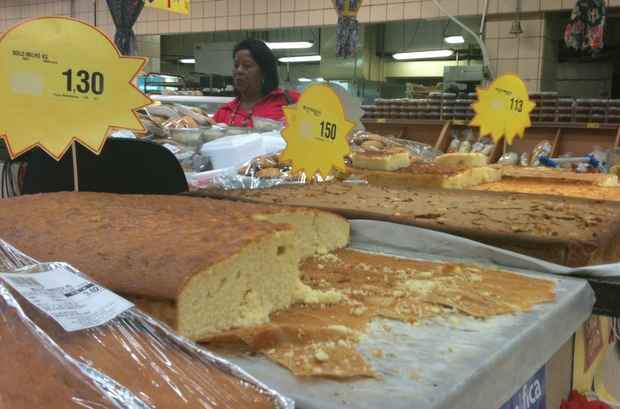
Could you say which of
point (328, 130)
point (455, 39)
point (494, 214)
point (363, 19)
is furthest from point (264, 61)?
point (455, 39)

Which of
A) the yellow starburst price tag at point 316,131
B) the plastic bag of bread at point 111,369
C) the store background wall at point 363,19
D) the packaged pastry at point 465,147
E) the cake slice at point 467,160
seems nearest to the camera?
the plastic bag of bread at point 111,369

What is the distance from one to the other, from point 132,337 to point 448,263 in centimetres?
84

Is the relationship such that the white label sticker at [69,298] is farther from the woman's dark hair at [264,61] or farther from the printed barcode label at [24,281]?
the woman's dark hair at [264,61]

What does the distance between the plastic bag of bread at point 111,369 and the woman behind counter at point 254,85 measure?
3.22 meters

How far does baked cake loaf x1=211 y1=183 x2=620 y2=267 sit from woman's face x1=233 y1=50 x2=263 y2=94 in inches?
73.9

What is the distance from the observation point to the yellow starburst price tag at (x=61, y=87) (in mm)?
1410

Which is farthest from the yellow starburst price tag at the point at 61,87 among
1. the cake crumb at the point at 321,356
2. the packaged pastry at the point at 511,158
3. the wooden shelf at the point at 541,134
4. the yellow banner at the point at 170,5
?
the wooden shelf at the point at 541,134

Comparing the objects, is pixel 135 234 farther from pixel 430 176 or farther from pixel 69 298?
pixel 430 176

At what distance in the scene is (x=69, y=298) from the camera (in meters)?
0.79

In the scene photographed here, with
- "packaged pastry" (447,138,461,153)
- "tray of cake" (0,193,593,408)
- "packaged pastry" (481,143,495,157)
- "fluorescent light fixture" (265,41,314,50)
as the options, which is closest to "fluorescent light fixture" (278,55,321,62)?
"fluorescent light fixture" (265,41,314,50)

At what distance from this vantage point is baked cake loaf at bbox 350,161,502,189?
275 centimetres

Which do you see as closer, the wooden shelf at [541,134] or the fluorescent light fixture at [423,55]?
the wooden shelf at [541,134]

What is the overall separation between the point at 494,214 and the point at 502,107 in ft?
6.37

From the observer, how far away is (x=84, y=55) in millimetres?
1497
